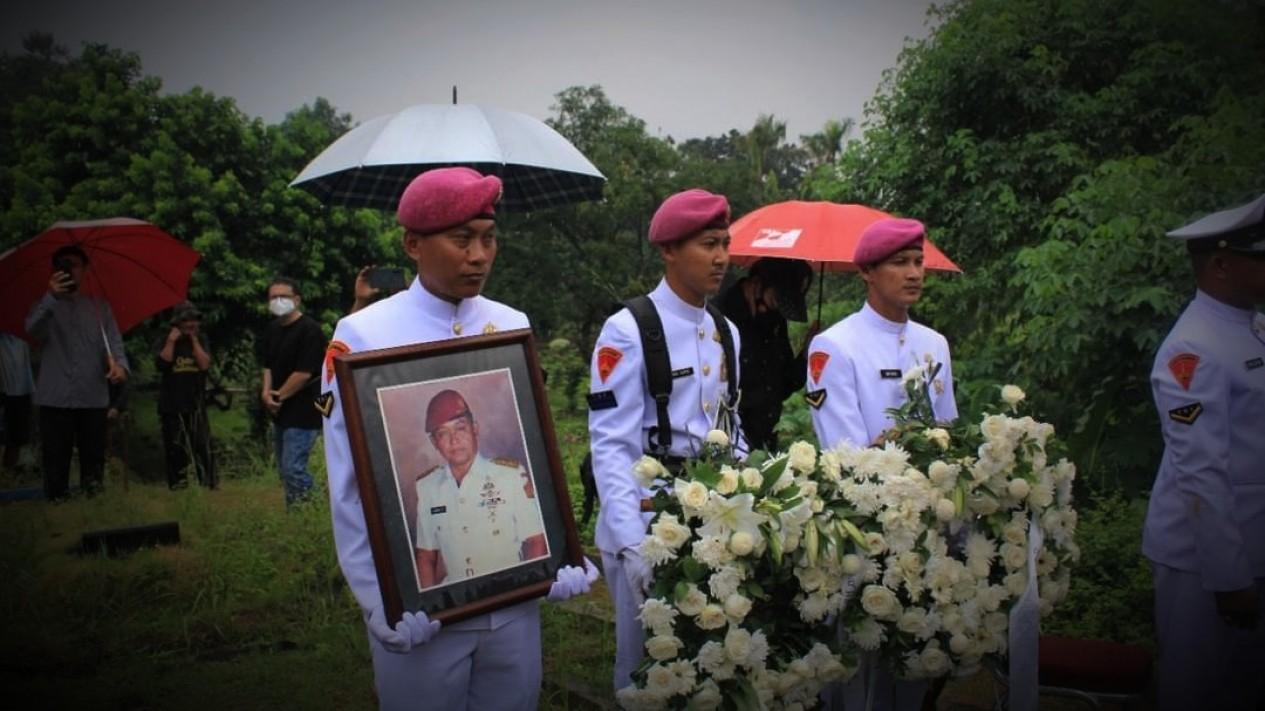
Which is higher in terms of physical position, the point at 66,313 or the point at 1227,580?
the point at 66,313

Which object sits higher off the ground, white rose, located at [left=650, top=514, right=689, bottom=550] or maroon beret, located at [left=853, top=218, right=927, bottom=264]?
maroon beret, located at [left=853, top=218, right=927, bottom=264]

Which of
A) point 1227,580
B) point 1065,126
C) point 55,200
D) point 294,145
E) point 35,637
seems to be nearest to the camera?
point 1227,580

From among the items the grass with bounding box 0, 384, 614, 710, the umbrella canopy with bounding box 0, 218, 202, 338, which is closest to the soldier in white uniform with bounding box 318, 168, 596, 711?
the grass with bounding box 0, 384, 614, 710

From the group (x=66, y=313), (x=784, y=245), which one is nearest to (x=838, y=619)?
(x=784, y=245)

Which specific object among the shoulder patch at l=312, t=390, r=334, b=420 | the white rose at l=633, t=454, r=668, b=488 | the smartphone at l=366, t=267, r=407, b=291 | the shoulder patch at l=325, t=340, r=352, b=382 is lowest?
the white rose at l=633, t=454, r=668, b=488

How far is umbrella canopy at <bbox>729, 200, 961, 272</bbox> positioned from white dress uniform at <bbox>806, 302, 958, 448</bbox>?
→ 1675 millimetres

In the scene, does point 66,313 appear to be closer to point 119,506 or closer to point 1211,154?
point 119,506

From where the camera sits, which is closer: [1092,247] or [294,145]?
[1092,247]

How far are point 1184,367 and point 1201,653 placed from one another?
0.98 metres

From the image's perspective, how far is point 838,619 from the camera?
2777mm

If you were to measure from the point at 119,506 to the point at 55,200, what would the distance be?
22.9 feet

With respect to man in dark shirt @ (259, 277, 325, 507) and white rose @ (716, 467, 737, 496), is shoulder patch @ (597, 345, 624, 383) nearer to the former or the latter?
white rose @ (716, 467, 737, 496)

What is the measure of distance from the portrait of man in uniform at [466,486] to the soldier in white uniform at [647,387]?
547mm

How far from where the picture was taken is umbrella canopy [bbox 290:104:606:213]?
582 centimetres
